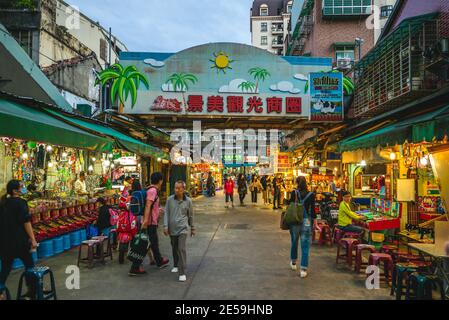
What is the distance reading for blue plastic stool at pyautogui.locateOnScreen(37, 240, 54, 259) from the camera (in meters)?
8.75

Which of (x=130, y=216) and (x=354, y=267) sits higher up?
(x=130, y=216)

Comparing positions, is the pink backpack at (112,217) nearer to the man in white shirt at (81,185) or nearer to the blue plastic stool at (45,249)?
the blue plastic stool at (45,249)

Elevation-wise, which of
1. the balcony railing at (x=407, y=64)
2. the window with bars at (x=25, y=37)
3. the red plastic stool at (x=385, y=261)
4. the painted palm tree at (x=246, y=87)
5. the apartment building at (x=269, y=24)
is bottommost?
the red plastic stool at (x=385, y=261)

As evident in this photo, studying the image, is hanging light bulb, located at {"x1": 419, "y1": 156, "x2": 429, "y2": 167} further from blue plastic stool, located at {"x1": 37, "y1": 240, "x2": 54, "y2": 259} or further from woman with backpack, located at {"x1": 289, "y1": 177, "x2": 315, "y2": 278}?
blue plastic stool, located at {"x1": 37, "y1": 240, "x2": 54, "y2": 259}

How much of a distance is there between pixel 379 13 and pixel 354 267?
997 inches

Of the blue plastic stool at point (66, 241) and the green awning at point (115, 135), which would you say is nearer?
the blue plastic stool at point (66, 241)

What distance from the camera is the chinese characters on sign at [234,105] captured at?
628 inches

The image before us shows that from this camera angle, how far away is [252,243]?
423 inches

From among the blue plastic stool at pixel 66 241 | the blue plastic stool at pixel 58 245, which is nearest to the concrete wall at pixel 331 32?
the blue plastic stool at pixel 66 241

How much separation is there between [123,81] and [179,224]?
1054cm

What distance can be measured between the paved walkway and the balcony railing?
15.2ft

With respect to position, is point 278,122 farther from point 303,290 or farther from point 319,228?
point 303,290

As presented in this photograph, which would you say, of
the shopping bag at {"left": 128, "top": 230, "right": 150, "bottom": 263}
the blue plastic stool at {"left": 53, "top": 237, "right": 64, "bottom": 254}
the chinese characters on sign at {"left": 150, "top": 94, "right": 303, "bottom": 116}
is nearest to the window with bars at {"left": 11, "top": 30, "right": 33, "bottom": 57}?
the chinese characters on sign at {"left": 150, "top": 94, "right": 303, "bottom": 116}
